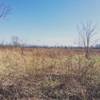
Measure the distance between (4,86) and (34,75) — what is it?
1.11 meters

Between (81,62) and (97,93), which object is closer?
(97,93)

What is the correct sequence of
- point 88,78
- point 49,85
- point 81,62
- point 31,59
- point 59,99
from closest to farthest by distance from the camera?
point 59,99, point 49,85, point 88,78, point 81,62, point 31,59

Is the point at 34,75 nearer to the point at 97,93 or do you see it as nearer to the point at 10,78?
the point at 10,78

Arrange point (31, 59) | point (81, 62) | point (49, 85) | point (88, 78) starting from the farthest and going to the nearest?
point (31, 59), point (81, 62), point (88, 78), point (49, 85)

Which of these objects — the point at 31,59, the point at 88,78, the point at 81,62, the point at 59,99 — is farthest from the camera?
the point at 31,59

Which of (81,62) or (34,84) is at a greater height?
(81,62)

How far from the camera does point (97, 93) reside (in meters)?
5.59

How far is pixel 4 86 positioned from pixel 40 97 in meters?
1.00

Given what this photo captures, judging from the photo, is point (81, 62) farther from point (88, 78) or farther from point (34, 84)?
point (34, 84)

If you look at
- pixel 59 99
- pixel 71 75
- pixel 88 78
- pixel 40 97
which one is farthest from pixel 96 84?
pixel 40 97

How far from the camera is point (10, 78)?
20.5ft

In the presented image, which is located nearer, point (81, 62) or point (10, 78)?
point (10, 78)

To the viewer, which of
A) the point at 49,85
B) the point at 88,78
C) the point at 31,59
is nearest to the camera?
the point at 49,85

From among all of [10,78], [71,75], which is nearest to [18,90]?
[10,78]
